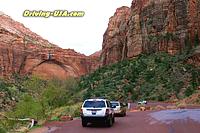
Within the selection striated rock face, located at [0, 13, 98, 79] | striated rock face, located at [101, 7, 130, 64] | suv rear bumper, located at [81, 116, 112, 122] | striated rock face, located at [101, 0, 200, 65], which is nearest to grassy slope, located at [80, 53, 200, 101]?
striated rock face, located at [101, 0, 200, 65]

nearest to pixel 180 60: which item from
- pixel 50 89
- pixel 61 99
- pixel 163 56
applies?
pixel 163 56

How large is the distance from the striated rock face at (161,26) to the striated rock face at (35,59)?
36.1m

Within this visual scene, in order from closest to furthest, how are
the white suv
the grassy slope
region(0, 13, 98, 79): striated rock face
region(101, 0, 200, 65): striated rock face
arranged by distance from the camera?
1. the white suv
2. the grassy slope
3. region(101, 0, 200, 65): striated rock face
4. region(0, 13, 98, 79): striated rock face

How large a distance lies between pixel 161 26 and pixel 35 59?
56.4m

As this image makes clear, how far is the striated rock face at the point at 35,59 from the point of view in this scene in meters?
125

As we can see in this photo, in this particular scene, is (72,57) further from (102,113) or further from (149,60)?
(102,113)

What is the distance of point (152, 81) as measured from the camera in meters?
69.5

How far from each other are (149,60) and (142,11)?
60.9 feet

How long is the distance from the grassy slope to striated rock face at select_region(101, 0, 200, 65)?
465cm

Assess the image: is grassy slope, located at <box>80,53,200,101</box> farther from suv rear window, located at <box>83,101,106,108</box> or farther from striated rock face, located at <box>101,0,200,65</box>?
suv rear window, located at <box>83,101,106,108</box>

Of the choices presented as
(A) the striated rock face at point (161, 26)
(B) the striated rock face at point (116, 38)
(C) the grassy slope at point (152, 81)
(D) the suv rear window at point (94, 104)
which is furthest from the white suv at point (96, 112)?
(B) the striated rock face at point (116, 38)

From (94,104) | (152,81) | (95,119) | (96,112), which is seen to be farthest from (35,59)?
(96,112)

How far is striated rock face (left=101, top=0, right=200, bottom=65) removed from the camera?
270 ft

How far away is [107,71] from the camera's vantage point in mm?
87375
